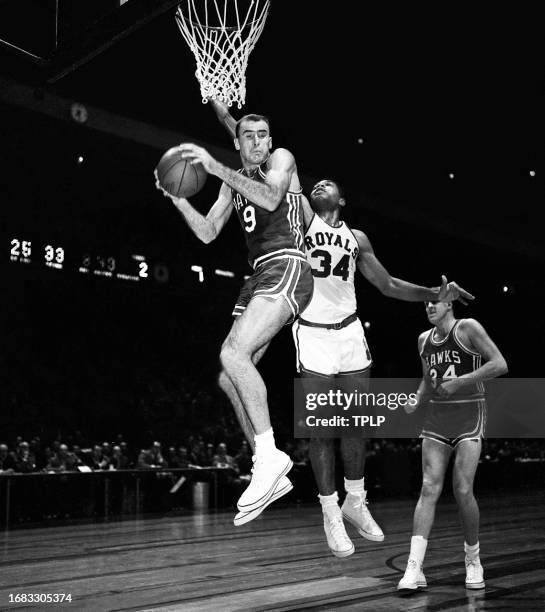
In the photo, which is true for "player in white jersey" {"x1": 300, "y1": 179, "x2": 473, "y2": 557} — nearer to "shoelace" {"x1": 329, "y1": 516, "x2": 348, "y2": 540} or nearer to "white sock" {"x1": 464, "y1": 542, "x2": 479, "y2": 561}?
"shoelace" {"x1": 329, "y1": 516, "x2": 348, "y2": 540}

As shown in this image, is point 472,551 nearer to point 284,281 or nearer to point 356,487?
point 356,487

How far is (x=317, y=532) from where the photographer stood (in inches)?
503

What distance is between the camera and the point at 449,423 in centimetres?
702

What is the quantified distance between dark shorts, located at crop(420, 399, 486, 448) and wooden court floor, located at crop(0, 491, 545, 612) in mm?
1384

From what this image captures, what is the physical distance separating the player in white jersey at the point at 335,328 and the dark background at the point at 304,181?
6084 millimetres

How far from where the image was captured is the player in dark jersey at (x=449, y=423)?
701cm

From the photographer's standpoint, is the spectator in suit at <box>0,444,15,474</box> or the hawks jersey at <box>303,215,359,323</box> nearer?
the hawks jersey at <box>303,215,359,323</box>

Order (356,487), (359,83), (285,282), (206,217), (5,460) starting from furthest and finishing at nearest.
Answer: (359,83) < (5,460) < (356,487) < (206,217) < (285,282)

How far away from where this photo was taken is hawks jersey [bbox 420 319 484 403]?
7.15m

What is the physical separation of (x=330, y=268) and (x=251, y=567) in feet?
19.7

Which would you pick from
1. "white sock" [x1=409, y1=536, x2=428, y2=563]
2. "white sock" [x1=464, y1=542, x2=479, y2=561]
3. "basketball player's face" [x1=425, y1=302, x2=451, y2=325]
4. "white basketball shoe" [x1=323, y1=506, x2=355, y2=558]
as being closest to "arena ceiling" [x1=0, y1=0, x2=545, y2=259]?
"basketball player's face" [x1=425, y1=302, x2=451, y2=325]

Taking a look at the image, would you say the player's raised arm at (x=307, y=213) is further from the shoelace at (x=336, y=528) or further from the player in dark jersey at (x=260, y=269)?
the shoelace at (x=336, y=528)

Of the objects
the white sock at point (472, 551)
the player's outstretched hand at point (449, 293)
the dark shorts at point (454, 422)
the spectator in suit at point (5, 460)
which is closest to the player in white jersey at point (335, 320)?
the player's outstretched hand at point (449, 293)

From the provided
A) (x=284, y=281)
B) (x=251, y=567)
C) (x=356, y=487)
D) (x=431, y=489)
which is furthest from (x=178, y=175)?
(x=251, y=567)
